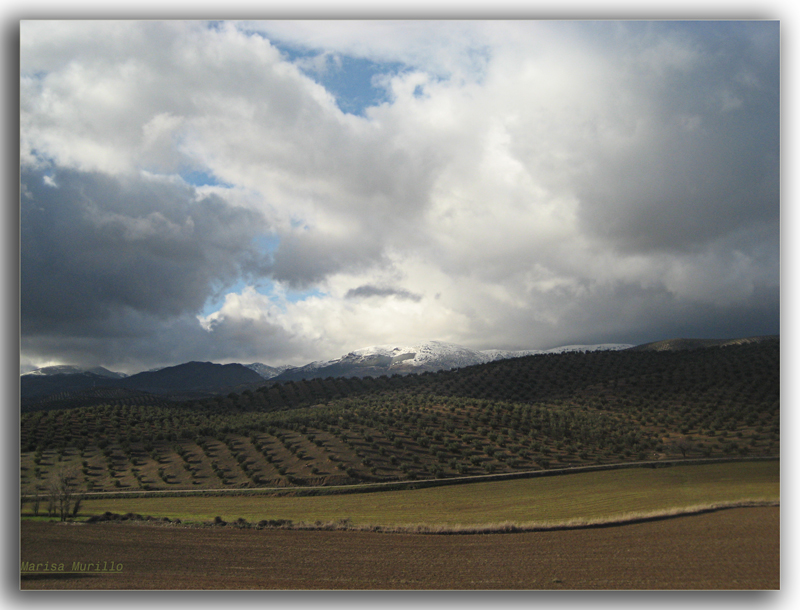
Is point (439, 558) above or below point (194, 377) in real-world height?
above

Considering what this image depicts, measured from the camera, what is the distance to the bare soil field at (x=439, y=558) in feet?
29.2

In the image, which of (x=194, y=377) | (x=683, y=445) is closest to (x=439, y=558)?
(x=683, y=445)

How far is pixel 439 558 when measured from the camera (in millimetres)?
9383

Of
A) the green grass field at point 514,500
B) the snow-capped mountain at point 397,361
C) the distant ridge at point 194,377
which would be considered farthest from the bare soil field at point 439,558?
the distant ridge at point 194,377

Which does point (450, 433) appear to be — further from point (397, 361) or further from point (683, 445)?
point (397, 361)

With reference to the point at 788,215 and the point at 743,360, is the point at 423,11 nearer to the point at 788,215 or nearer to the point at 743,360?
the point at 788,215

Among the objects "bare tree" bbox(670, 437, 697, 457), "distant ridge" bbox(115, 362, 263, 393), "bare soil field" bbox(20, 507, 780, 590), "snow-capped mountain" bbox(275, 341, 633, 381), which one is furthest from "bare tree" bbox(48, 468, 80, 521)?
"distant ridge" bbox(115, 362, 263, 393)

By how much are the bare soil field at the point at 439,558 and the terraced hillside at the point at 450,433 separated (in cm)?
222

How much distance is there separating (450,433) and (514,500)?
6.24 m

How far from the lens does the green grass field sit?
11.0m

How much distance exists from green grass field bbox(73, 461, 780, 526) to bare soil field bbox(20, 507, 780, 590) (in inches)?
32.2

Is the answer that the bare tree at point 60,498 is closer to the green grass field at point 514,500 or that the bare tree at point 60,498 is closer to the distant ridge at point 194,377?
the green grass field at point 514,500

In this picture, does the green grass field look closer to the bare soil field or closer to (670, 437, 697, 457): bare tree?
the bare soil field

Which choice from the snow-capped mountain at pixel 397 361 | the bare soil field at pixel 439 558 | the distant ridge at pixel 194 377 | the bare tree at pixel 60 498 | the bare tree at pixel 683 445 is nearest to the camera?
the bare soil field at pixel 439 558
